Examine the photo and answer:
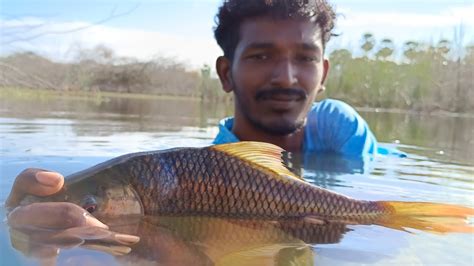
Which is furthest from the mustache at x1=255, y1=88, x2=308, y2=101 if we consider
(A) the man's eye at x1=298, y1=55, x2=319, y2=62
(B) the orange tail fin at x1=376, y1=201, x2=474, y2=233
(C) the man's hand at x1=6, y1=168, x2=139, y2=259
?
(C) the man's hand at x1=6, y1=168, x2=139, y2=259

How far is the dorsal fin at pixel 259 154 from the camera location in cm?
211

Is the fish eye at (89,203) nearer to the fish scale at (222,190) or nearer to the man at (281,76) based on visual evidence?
the fish scale at (222,190)

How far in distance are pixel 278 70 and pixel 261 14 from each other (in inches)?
19.4

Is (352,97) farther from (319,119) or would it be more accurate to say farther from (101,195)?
(101,195)

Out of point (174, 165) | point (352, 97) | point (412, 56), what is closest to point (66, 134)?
point (174, 165)

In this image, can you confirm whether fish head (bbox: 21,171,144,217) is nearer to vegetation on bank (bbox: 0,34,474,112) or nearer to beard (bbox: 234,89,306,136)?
beard (bbox: 234,89,306,136)

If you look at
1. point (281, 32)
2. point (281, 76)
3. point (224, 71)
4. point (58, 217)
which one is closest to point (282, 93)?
point (281, 76)

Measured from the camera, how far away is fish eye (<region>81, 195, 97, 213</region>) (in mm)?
1908

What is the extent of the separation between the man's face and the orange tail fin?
1644 millimetres

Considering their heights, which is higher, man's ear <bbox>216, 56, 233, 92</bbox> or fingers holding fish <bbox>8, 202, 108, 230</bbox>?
man's ear <bbox>216, 56, 233, 92</bbox>

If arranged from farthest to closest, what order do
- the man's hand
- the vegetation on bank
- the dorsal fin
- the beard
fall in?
1. the vegetation on bank
2. the beard
3. the dorsal fin
4. the man's hand

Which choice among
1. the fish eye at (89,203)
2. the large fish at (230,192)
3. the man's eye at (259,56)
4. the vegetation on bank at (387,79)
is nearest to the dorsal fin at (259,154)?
the large fish at (230,192)

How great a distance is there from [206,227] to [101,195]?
403 mm

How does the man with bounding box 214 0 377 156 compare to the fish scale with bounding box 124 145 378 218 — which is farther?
the man with bounding box 214 0 377 156
